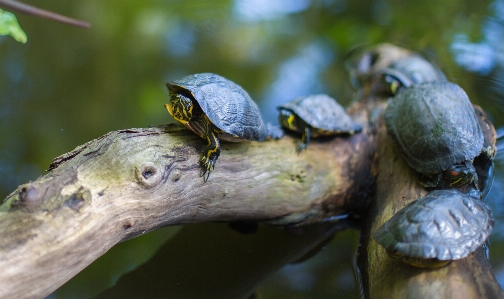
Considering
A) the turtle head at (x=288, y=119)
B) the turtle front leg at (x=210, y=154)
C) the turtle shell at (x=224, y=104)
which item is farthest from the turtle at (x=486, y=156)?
the turtle front leg at (x=210, y=154)

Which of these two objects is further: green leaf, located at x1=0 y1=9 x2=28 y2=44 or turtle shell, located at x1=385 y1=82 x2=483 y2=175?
turtle shell, located at x1=385 y1=82 x2=483 y2=175

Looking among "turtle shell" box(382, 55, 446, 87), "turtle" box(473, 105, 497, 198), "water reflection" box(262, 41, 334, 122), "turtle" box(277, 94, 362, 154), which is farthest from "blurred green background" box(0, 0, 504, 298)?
"turtle" box(277, 94, 362, 154)

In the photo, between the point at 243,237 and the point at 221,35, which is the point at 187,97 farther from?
the point at 221,35

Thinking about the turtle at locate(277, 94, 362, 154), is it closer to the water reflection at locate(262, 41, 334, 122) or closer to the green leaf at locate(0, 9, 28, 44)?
the water reflection at locate(262, 41, 334, 122)

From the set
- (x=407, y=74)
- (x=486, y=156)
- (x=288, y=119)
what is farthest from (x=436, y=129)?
(x=407, y=74)

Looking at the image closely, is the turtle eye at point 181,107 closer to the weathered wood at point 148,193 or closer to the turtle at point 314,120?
the weathered wood at point 148,193

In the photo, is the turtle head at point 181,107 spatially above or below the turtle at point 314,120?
above

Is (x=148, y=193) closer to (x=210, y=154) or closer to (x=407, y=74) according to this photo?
(x=210, y=154)
